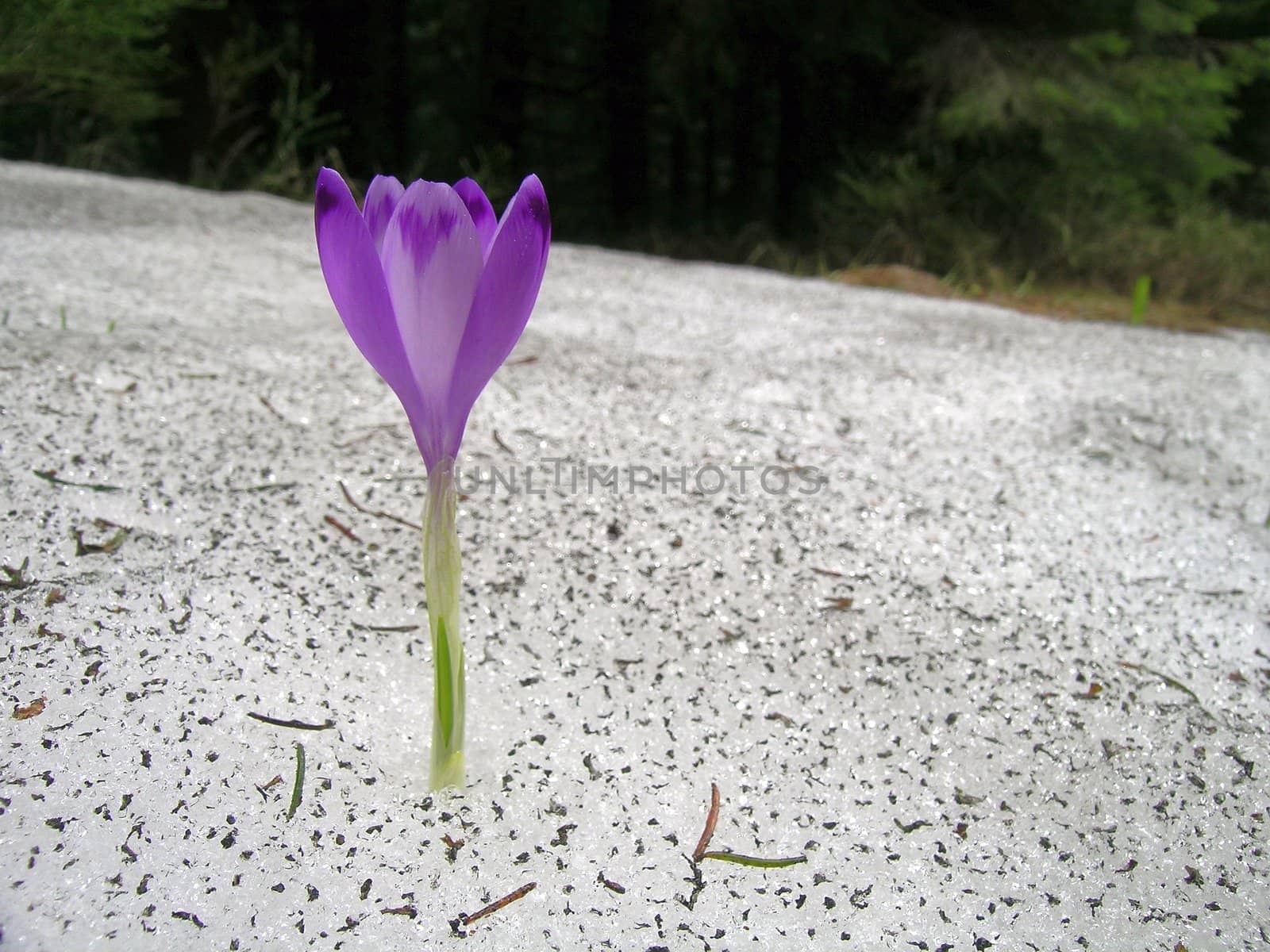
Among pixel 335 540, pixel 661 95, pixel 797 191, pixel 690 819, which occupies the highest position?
pixel 661 95

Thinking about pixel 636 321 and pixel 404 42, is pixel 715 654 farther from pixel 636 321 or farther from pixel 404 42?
pixel 404 42

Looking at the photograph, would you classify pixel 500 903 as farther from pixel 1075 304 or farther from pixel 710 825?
pixel 1075 304

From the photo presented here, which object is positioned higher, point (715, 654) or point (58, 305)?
point (58, 305)

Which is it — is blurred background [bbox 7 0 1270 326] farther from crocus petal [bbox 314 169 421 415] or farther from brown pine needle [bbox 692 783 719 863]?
crocus petal [bbox 314 169 421 415]

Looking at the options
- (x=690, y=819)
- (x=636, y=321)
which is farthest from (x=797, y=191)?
(x=690, y=819)

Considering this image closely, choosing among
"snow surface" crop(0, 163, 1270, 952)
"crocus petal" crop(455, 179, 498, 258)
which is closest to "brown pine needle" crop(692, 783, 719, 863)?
"snow surface" crop(0, 163, 1270, 952)

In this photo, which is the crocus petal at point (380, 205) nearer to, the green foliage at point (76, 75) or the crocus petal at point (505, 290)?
the crocus petal at point (505, 290)
